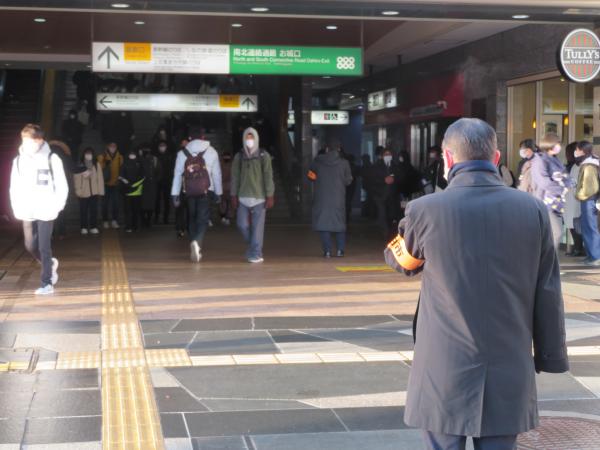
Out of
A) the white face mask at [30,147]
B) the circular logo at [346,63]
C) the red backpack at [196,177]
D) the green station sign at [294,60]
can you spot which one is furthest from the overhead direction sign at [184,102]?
the white face mask at [30,147]

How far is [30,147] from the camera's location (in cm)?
945

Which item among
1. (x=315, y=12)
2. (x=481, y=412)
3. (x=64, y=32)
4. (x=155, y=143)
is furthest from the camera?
(x=155, y=143)

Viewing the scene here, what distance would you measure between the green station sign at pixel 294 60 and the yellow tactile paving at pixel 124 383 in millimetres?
5049

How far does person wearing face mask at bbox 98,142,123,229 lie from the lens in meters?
18.2

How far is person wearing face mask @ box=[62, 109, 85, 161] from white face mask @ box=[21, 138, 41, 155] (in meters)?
12.6

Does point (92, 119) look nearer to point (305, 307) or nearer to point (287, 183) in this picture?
point (287, 183)

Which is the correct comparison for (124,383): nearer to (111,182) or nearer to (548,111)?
(548,111)

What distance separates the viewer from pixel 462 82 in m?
17.2

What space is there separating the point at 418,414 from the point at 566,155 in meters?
11.2

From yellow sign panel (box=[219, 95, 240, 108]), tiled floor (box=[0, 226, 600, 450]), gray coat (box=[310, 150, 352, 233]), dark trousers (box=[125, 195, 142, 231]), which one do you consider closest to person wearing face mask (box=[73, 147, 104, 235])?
dark trousers (box=[125, 195, 142, 231])

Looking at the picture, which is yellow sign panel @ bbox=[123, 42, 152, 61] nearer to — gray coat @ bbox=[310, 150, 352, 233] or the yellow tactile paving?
gray coat @ bbox=[310, 150, 352, 233]

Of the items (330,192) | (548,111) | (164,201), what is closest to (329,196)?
(330,192)

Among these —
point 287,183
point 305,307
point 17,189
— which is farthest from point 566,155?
point 287,183

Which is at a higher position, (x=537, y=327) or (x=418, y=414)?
(x=537, y=327)
